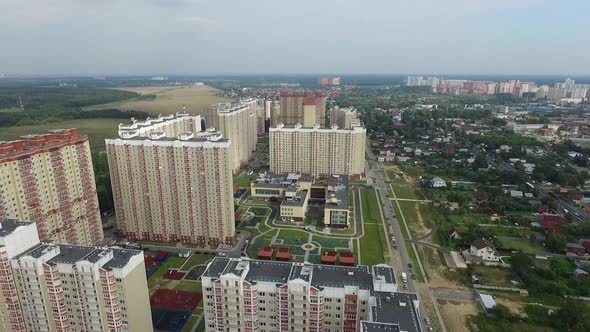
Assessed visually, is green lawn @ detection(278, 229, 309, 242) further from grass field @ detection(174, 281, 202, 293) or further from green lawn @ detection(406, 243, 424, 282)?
grass field @ detection(174, 281, 202, 293)

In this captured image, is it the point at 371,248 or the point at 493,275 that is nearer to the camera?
the point at 493,275

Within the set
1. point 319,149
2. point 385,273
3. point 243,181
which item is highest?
point 385,273

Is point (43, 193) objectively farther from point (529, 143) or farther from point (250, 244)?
point (529, 143)

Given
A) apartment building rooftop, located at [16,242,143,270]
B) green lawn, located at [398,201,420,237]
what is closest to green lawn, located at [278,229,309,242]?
green lawn, located at [398,201,420,237]

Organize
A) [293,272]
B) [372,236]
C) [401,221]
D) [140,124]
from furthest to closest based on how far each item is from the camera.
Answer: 1. [140,124]
2. [401,221]
3. [372,236]
4. [293,272]

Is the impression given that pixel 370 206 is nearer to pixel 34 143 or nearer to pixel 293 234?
pixel 293 234

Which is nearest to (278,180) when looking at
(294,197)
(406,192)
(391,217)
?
(294,197)

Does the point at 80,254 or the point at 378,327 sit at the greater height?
the point at 80,254

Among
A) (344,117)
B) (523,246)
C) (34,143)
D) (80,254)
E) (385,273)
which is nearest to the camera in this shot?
(385,273)
